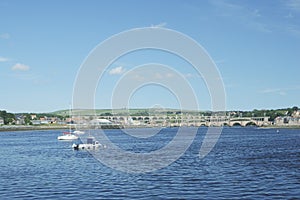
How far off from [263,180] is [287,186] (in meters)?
3.79

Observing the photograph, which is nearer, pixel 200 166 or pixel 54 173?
pixel 54 173

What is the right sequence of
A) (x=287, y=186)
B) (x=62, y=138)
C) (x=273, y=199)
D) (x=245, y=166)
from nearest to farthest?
(x=273, y=199)
(x=287, y=186)
(x=245, y=166)
(x=62, y=138)

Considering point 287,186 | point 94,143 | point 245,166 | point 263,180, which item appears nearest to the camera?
point 287,186

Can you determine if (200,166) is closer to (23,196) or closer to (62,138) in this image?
(23,196)

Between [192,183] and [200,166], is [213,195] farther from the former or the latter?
[200,166]

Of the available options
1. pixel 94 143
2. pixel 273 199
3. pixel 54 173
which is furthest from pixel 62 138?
pixel 273 199

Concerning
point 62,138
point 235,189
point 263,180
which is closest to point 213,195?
point 235,189

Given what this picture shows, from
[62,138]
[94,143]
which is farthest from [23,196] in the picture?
[62,138]

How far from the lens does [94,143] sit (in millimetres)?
98875

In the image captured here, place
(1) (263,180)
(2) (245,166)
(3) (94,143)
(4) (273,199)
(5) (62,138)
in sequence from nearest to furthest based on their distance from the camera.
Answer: (4) (273,199), (1) (263,180), (2) (245,166), (3) (94,143), (5) (62,138)

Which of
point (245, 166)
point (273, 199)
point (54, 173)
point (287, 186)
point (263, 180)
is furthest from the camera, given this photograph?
point (245, 166)

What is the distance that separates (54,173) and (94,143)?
1832 inches

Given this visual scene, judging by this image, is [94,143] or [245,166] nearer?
[245,166]

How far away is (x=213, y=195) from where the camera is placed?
36.2m
